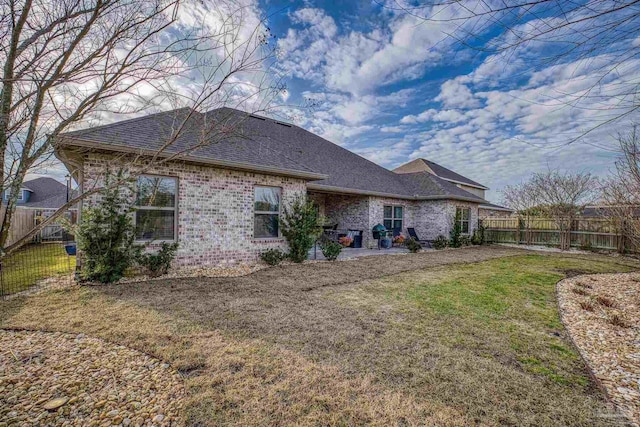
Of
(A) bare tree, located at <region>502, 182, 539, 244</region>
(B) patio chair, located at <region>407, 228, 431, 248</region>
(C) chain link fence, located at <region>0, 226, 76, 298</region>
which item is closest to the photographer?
(C) chain link fence, located at <region>0, 226, 76, 298</region>

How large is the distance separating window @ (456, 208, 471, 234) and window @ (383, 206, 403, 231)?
129 inches

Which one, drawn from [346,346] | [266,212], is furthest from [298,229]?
[346,346]

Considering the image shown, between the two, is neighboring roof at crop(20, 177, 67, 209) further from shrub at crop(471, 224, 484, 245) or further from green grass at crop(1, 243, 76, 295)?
shrub at crop(471, 224, 484, 245)

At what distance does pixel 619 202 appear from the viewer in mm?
7656

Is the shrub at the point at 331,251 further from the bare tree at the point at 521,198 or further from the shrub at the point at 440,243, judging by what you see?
the bare tree at the point at 521,198

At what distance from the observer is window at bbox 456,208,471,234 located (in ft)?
53.5

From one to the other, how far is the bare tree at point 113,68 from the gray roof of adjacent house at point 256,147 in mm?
146

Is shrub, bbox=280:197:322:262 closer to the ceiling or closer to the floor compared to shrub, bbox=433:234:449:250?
closer to the ceiling

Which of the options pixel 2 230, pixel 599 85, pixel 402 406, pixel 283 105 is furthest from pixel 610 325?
pixel 2 230

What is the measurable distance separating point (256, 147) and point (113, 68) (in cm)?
753

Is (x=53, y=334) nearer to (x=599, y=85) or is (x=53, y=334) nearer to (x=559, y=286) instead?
(x=599, y=85)

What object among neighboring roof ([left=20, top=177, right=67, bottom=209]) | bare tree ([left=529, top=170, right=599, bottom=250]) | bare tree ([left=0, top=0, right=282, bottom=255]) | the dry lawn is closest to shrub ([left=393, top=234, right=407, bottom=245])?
the dry lawn

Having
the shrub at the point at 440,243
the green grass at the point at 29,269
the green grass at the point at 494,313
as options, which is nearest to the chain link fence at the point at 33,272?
the green grass at the point at 29,269

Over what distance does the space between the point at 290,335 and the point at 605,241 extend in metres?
18.9
